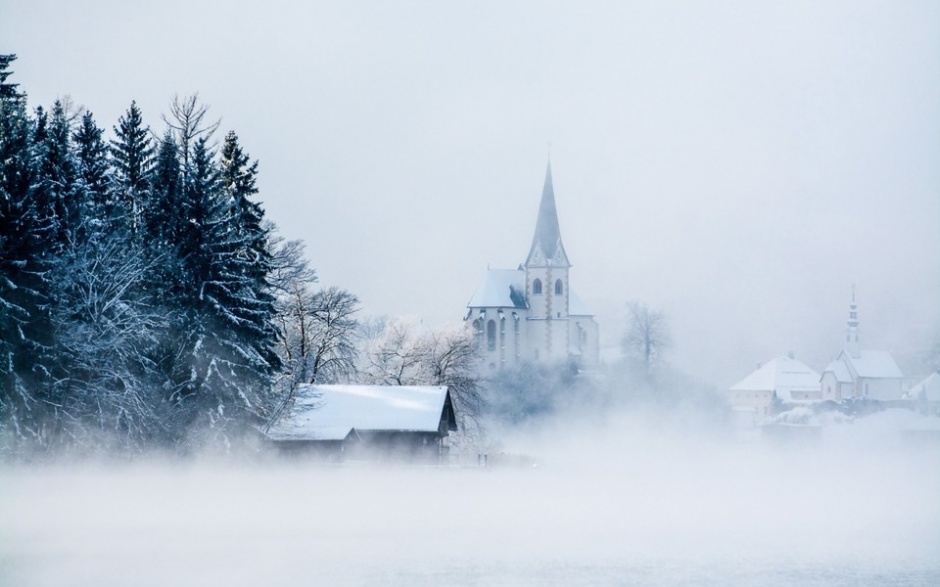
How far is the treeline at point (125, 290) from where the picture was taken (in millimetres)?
31078

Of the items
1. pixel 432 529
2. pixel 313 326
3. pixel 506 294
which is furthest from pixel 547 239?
pixel 432 529

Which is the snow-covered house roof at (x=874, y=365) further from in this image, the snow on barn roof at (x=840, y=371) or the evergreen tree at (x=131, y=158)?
the evergreen tree at (x=131, y=158)

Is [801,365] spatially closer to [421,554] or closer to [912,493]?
[912,493]

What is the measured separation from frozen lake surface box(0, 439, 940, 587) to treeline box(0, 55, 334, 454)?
1.67m

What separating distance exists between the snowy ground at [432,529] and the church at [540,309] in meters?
86.6

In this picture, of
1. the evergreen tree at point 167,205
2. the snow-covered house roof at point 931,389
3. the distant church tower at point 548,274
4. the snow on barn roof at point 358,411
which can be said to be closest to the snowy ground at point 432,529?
the snow on barn roof at point 358,411

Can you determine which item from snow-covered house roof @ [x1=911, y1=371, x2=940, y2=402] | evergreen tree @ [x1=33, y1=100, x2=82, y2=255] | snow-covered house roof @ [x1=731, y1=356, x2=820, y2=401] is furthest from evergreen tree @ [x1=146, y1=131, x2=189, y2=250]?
snow-covered house roof @ [x1=731, y1=356, x2=820, y2=401]

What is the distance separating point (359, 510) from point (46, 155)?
592 inches

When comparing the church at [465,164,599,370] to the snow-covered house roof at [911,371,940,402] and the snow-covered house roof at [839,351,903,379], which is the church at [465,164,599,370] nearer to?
the snow-covered house roof at [839,351,903,379]

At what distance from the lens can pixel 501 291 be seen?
5384 inches

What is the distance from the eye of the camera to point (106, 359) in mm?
33062

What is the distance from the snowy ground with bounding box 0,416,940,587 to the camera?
21484 millimetres

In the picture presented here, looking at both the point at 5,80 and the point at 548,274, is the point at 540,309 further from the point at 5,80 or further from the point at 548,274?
the point at 5,80

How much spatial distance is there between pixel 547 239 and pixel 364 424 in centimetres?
9060
